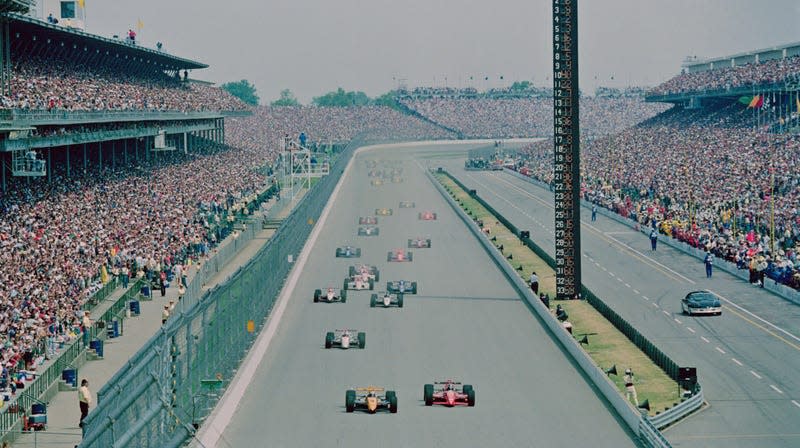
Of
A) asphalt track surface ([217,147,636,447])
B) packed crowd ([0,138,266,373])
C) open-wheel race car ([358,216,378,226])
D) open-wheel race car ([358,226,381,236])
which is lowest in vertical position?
asphalt track surface ([217,147,636,447])

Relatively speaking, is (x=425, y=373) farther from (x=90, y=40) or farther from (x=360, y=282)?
(x=90, y=40)

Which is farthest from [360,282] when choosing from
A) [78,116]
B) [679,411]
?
[679,411]

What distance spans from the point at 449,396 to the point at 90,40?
48.3m

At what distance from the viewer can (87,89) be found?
7181 cm

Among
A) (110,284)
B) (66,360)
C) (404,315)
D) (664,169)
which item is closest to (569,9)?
(404,315)

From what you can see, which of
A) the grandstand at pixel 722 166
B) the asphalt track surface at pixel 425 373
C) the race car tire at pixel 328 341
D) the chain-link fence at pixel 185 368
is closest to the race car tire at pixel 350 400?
the asphalt track surface at pixel 425 373

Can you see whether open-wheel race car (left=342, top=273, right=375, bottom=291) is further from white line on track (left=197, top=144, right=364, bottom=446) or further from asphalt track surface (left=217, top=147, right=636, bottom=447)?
white line on track (left=197, top=144, right=364, bottom=446)

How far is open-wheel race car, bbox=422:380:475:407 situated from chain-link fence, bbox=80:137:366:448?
5.69 meters

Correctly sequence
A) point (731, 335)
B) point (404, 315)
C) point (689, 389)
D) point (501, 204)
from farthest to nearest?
point (501, 204) < point (404, 315) < point (731, 335) < point (689, 389)

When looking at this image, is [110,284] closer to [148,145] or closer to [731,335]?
[731,335]

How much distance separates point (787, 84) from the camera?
9331cm

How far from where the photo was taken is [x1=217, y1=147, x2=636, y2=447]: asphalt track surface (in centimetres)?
3161

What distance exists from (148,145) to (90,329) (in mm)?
48065

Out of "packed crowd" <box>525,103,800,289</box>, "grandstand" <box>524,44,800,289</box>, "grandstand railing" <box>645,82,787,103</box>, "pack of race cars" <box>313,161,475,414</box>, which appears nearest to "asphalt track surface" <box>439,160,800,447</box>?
"packed crowd" <box>525,103,800,289</box>
